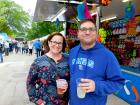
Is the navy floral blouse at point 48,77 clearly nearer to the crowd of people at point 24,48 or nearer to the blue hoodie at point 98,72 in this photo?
the blue hoodie at point 98,72

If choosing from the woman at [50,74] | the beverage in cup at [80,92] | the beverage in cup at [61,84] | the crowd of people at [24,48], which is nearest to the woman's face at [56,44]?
the woman at [50,74]

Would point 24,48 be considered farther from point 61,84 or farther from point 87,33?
point 87,33

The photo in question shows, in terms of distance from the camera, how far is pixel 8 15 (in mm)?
71625

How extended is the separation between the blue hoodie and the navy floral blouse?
0.27 m

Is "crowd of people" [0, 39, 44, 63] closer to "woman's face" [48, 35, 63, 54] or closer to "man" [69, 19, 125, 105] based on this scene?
"woman's face" [48, 35, 63, 54]

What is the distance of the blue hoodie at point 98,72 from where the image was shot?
3.33 m

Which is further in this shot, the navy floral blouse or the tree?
the tree

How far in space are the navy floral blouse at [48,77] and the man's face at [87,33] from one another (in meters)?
0.46

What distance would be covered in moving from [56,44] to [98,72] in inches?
27.2

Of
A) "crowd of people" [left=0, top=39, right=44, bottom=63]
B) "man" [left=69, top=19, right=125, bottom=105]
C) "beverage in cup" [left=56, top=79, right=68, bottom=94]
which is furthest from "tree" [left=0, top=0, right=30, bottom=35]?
"man" [left=69, top=19, right=125, bottom=105]

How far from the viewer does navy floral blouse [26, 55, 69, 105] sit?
3.78m

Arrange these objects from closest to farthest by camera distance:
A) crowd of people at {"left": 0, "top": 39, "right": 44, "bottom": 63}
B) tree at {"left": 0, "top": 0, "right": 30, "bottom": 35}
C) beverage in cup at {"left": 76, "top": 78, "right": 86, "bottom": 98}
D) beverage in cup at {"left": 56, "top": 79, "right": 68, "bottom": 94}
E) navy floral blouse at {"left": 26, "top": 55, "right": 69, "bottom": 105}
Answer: beverage in cup at {"left": 76, "top": 78, "right": 86, "bottom": 98} → beverage in cup at {"left": 56, "top": 79, "right": 68, "bottom": 94} → navy floral blouse at {"left": 26, "top": 55, "right": 69, "bottom": 105} → crowd of people at {"left": 0, "top": 39, "right": 44, "bottom": 63} → tree at {"left": 0, "top": 0, "right": 30, "bottom": 35}

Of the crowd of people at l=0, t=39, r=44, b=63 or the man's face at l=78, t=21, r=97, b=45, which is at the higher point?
the man's face at l=78, t=21, r=97, b=45

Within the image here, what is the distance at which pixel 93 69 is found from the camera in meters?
3.40
